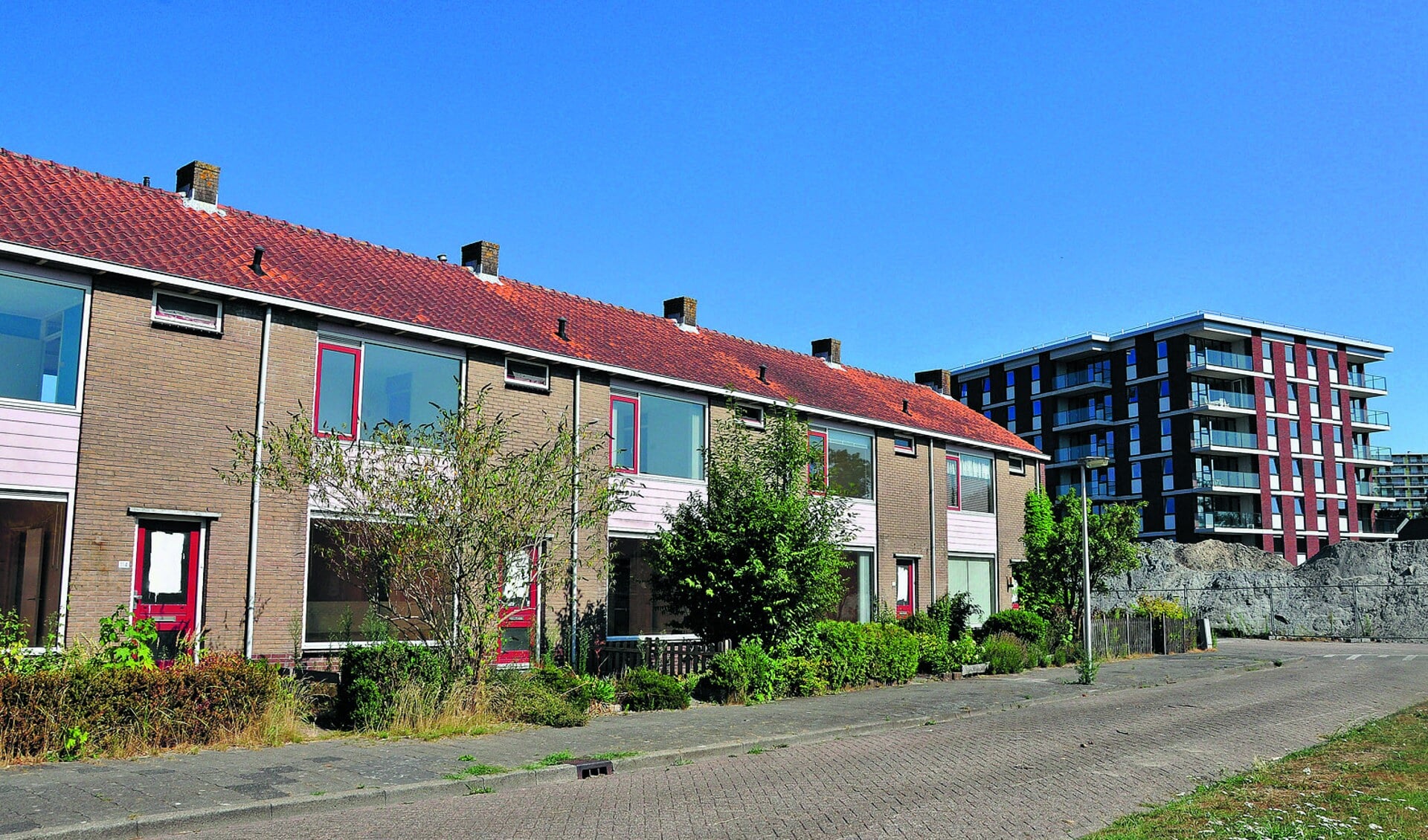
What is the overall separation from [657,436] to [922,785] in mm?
12408

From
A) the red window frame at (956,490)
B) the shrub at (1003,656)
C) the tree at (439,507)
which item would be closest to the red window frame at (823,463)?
the shrub at (1003,656)

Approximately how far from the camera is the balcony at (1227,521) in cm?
6838

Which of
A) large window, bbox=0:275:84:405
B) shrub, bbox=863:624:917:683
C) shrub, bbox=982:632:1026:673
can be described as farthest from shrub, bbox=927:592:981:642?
large window, bbox=0:275:84:405

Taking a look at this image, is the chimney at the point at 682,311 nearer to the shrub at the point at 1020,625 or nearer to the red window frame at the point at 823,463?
the red window frame at the point at 823,463

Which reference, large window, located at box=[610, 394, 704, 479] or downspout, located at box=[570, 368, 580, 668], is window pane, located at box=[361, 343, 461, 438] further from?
large window, located at box=[610, 394, 704, 479]

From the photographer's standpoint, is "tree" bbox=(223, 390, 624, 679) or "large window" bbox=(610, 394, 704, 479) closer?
"tree" bbox=(223, 390, 624, 679)

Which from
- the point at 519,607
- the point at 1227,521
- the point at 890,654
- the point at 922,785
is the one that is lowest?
the point at 922,785

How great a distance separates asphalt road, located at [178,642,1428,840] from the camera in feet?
29.6

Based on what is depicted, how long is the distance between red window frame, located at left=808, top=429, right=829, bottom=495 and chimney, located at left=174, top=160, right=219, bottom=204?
1190cm

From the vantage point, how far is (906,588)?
28.1 m

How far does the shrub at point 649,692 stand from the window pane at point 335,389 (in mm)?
5921

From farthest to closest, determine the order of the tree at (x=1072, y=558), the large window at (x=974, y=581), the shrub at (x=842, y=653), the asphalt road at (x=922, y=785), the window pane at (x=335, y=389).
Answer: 1. the large window at (x=974, y=581)
2. the tree at (x=1072, y=558)
3. the shrub at (x=842, y=653)
4. the window pane at (x=335, y=389)
5. the asphalt road at (x=922, y=785)

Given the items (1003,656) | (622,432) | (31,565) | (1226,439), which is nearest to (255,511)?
(31,565)

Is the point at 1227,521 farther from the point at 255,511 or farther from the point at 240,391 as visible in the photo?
the point at 240,391
